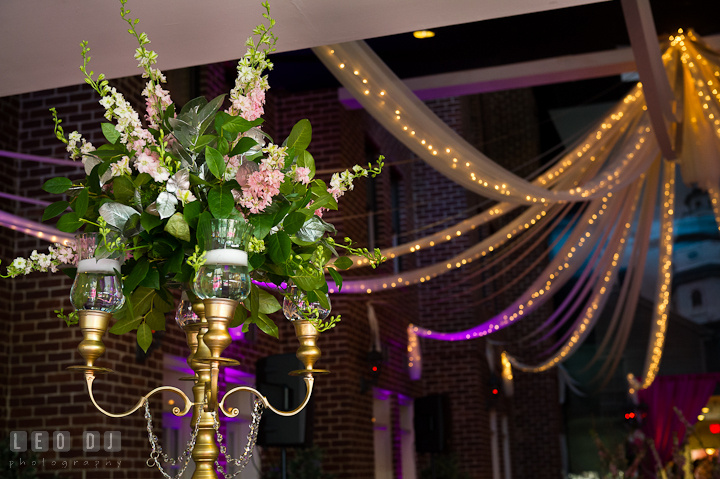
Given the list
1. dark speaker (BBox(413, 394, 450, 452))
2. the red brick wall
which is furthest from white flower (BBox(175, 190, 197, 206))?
dark speaker (BBox(413, 394, 450, 452))

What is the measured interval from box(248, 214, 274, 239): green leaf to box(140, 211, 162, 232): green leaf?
192 mm

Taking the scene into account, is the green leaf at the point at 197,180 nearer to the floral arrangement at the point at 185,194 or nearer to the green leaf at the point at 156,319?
the floral arrangement at the point at 185,194

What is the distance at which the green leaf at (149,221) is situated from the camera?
5.10 feet

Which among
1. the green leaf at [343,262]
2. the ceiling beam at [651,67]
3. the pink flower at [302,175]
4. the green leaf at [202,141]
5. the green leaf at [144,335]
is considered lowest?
the green leaf at [144,335]

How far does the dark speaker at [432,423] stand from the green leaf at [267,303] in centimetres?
732

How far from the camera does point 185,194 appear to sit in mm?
1536

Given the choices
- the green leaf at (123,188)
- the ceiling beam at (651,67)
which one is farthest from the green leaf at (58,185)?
the ceiling beam at (651,67)

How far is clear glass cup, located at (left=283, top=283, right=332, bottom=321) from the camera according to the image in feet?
5.80

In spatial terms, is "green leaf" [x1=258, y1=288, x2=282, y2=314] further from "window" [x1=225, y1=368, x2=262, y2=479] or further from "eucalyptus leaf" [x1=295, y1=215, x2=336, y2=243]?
"window" [x1=225, y1=368, x2=262, y2=479]

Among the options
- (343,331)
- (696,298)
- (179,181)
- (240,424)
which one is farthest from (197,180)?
(696,298)

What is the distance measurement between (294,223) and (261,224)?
2.9 inches

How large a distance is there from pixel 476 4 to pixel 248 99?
1.30 m

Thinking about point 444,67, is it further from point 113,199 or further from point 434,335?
point 113,199

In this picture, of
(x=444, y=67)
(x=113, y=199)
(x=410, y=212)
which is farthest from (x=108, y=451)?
(x=410, y=212)
